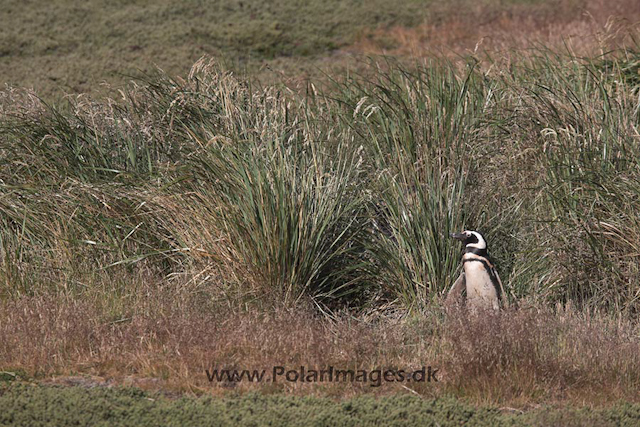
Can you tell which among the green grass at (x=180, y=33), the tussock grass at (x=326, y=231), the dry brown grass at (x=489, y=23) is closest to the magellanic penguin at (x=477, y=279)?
the tussock grass at (x=326, y=231)

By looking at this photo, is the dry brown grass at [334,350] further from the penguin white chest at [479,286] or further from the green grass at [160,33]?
the green grass at [160,33]

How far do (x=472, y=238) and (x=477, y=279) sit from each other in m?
0.37

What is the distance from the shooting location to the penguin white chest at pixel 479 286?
634 centimetres

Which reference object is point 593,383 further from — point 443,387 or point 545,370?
point 443,387

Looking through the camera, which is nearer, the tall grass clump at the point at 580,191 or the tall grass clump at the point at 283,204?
the tall grass clump at the point at 283,204

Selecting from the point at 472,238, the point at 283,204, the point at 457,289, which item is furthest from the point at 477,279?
the point at 283,204

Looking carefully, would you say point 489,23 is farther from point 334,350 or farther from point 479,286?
point 334,350

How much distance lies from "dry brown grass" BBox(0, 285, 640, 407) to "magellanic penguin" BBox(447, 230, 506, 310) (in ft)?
0.79

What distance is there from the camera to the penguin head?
6562 millimetres

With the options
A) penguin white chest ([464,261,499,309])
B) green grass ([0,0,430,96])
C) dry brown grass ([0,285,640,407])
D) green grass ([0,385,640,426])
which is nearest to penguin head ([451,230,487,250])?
penguin white chest ([464,261,499,309])

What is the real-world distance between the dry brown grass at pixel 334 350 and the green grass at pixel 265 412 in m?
0.21

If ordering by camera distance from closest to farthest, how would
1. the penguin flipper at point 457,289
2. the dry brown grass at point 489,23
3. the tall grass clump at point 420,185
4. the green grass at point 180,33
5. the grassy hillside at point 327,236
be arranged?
the grassy hillside at point 327,236, the penguin flipper at point 457,289, the tall grass clump at point 420,185, the green grass at point 180,33, the dry brown grass at point 489,23

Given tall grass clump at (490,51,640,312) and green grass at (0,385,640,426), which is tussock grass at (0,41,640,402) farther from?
green grass at (0,385,640,426)

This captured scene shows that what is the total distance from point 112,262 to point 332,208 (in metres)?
1.87
